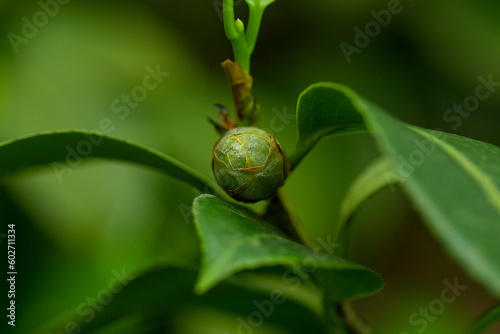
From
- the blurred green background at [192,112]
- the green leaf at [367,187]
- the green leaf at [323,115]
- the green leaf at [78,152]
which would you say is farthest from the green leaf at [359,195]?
the blurred green background at [192,112]

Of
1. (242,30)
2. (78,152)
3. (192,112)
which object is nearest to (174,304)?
(78,152)

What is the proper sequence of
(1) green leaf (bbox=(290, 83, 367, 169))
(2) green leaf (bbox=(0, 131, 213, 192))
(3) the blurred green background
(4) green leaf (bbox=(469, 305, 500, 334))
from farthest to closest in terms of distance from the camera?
(3) the blurred green background, (4) green leaf (bbox=(469, 305, 500, 334)), (2) green leaf (bbox=(0, 131, 213, 192)), (1) green leaf (bbox=(290, 83, 367, 169))

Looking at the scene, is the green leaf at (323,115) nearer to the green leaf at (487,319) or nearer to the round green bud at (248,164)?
the round green bud at (248,164)

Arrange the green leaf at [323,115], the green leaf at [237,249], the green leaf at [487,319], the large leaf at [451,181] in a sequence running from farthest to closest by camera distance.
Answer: the green leaf at [487,319] < the green leaf at [323,115] < the green leaf at [237,249] < the large leaf at [451,181]

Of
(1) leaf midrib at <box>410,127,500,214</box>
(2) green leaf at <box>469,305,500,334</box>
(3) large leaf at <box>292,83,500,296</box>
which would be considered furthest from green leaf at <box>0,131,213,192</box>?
(2) green leaf at <box>469,305,500,334</box>

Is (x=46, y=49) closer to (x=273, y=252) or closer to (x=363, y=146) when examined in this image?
(x=363, y=146)

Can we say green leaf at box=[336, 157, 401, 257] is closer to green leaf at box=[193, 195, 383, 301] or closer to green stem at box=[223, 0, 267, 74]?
green leaf at box=[193, 195, 383, 301]

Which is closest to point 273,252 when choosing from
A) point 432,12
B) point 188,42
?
point 432,12
